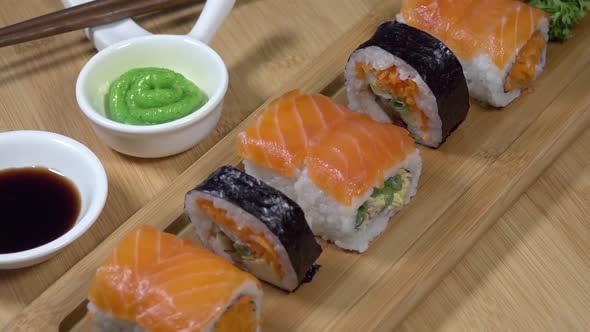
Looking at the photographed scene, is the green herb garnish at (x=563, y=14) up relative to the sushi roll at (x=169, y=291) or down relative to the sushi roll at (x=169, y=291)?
up

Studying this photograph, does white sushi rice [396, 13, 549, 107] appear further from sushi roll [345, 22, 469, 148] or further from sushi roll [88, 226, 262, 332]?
sushi roll [88, 226, 262, 332]

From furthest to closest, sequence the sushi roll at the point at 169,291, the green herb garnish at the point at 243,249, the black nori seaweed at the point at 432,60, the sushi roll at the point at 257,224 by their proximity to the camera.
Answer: the black nori seaweed at the point at 432,60 → the green herb garnish at the point at 243,249 → the sushi roll at the point at 257,224 → the sushi roll at the point at 169,291

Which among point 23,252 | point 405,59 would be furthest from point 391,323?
point 23,252

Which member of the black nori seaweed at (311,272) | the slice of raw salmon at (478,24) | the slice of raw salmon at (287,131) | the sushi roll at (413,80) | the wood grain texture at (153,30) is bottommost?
the wood grain texture at (153,30)

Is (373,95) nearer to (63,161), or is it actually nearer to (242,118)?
(242,118)

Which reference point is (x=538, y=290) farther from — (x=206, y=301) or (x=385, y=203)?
(x=206, y=301)

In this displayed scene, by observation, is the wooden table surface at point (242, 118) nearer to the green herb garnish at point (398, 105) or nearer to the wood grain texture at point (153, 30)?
the wood grain texture at point (153, 30)

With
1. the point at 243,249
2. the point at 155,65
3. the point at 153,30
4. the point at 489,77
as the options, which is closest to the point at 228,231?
the point at 243,249

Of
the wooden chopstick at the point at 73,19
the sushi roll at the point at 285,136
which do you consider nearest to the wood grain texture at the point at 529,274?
the sushi roll at the point at 285,136
